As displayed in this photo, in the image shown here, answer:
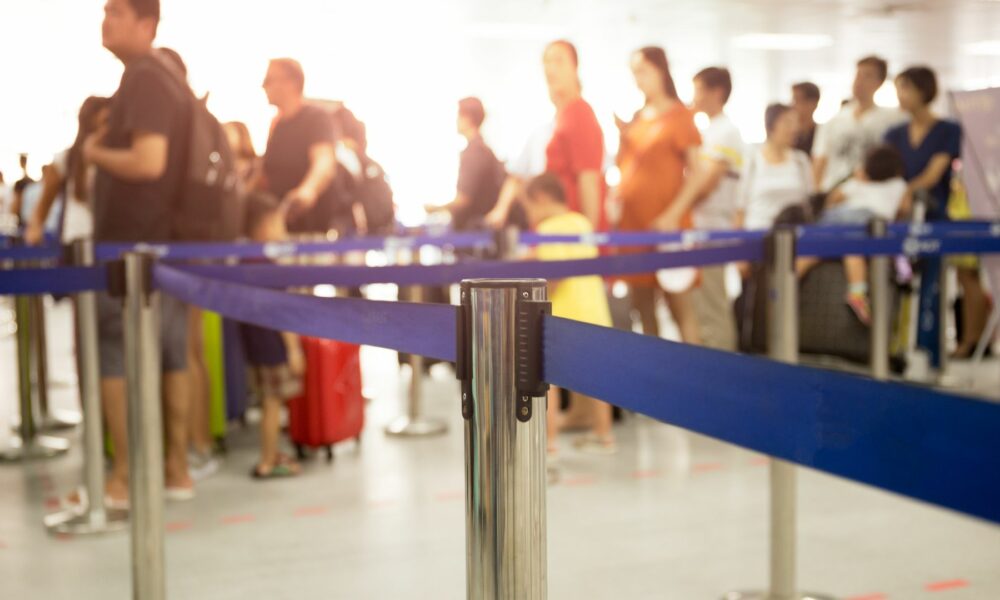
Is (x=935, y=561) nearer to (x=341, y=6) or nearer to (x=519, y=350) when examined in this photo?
(x=519, y=350)

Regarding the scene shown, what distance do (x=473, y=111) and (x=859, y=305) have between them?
2.60m

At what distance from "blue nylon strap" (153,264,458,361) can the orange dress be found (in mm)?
3164

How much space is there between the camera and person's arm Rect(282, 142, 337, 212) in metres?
5.28

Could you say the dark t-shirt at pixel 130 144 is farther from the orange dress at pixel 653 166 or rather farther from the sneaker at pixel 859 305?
the sneaker at pixel 859 305

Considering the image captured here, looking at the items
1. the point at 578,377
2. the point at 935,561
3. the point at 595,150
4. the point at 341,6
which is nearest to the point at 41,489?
the point at 595,150

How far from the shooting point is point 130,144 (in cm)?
416

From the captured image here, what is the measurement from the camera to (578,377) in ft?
4.80

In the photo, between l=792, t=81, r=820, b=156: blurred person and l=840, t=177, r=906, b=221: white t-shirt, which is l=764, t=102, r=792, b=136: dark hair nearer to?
l=840, t=177, r=906, b=221: white t-shirt

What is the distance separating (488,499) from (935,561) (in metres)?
2.35

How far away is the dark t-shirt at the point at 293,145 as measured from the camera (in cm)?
541

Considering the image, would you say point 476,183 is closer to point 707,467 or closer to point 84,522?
point 707,467

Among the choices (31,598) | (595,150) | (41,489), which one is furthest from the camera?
(595,150)

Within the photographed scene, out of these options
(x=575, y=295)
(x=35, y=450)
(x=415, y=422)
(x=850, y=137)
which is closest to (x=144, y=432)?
(x=575, y=295)

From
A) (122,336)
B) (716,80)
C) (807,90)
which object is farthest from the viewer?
(807,90)
